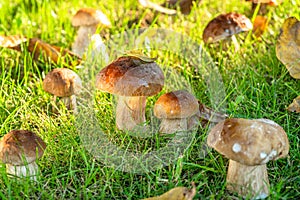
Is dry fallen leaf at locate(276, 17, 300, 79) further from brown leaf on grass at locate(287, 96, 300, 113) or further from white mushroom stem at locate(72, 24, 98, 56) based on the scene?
white mushroom stem at locate(72, 24, 98, 56)

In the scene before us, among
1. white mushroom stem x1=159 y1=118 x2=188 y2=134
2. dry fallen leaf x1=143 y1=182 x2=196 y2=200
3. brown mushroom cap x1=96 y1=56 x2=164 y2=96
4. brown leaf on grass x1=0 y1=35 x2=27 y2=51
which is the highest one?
brown mushroom cap x1=96 y1=56 x2=164 y2=96

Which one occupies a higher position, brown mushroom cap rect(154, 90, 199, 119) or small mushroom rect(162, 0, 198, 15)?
small mushroom rect(162, 0, 198, 15)

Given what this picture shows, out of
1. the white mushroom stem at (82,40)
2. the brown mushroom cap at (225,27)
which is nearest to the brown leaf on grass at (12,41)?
the white mushroom stem at (82,40)

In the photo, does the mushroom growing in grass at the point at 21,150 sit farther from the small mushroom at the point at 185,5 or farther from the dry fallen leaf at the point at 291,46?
the small mushroom at the point at 185,5

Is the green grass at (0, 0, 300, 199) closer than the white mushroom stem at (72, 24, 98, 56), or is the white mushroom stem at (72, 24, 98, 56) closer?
the green grass at (0, 0, 300, 199)

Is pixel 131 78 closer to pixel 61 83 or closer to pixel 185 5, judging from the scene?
pixel 61 83

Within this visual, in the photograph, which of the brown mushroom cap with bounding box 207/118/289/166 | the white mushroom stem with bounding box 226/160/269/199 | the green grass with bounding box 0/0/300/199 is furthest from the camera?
the green grass with bounding box 0/0/300/199

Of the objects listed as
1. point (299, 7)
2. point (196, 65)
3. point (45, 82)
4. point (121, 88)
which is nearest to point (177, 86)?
point (196, 65)

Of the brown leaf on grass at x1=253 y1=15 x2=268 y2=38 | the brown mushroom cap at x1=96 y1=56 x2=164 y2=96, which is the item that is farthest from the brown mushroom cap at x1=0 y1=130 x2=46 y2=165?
the brown leaf on grass at x1=253 y1=15 x2=268 y2=38
